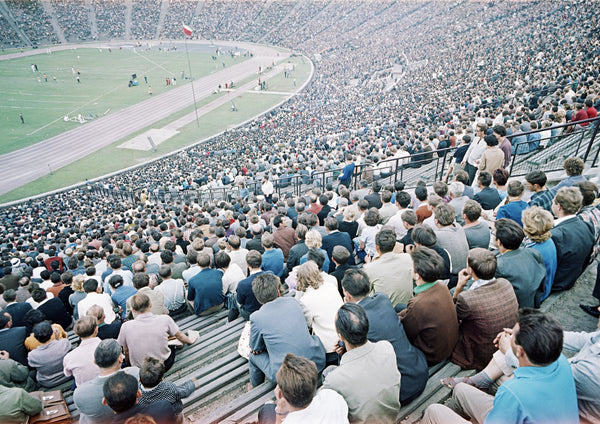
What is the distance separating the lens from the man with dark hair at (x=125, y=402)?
3.42m

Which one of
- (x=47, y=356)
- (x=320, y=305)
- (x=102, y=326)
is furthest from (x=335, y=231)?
(x=47, y=356)

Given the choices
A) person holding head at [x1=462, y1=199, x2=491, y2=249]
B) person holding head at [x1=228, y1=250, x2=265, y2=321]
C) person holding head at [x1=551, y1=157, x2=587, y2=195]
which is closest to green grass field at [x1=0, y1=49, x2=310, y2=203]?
person holding head at [x1=228, y1=250, x2=265, y2=321]

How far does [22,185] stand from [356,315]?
33.7 metres

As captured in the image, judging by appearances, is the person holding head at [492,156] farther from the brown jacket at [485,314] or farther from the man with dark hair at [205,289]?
the man with dark hair at [205,289]

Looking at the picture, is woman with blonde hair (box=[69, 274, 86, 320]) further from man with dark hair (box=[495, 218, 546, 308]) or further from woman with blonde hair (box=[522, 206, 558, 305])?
woman with blonde hair (box=[522, 206, 558, 305])

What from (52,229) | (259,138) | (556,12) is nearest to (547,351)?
(52,229)

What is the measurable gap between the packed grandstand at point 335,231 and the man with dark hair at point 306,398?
0.04 m

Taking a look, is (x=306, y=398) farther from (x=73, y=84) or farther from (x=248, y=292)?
(x=73, y=84)

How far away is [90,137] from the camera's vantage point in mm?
36656

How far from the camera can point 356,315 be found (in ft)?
11.1

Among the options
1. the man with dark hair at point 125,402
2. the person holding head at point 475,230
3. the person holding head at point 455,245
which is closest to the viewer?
the man with dark hair at point 125,402

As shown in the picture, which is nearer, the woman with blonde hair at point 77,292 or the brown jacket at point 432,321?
the brown jacket at point 432,321

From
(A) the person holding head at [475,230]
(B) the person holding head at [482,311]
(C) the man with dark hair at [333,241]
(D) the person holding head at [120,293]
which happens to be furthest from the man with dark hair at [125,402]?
(A) the person holding head at [475,230]

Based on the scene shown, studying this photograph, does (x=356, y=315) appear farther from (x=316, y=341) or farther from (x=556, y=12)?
(x=556, y=12)
